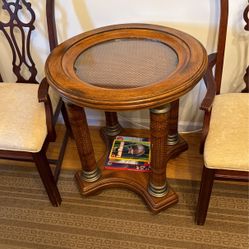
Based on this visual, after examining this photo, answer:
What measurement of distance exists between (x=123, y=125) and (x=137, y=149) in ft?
1.05

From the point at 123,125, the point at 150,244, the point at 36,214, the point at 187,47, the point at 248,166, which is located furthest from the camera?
the point at 123,125

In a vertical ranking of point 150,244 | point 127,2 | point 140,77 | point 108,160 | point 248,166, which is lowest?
point 150,244

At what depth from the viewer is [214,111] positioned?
1.34 meters

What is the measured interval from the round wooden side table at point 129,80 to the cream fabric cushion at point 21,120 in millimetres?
174

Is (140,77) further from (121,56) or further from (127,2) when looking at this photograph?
(127,2)

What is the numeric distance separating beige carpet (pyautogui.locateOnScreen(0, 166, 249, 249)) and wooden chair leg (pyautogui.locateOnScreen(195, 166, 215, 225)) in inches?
2.9

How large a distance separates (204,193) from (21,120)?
894 mm

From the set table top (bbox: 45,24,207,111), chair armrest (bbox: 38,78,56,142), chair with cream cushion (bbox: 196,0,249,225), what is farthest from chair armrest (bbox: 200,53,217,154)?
chair armrest (bbox: 38,78,56,142)

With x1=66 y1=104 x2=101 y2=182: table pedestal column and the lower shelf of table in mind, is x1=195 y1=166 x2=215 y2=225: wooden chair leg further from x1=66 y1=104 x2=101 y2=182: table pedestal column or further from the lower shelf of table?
x1=66 y1=104 x2=101 y2=182: table pedestal column

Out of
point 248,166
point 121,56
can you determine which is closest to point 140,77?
point 121,56

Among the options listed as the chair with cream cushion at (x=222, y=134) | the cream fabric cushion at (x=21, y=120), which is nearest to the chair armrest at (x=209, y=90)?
the chair with cream cushion at (x=222, y=134)

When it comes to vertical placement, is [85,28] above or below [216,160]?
above

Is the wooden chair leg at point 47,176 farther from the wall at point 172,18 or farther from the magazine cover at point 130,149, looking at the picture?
A: the wall at point 172,18

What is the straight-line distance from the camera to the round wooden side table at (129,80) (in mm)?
1032
